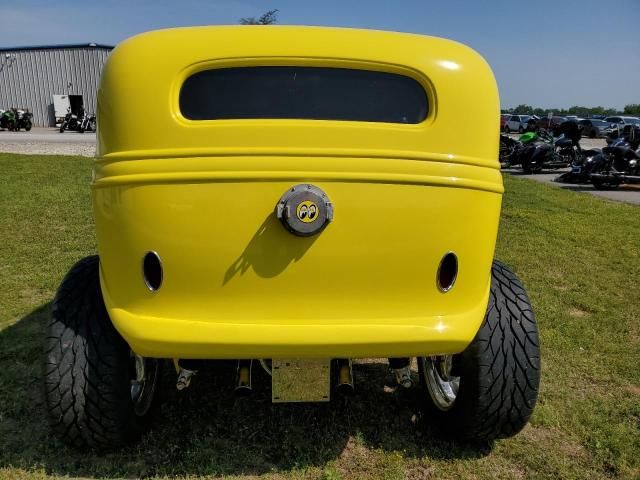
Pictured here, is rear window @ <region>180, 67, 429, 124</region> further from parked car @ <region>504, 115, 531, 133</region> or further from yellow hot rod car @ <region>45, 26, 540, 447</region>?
parked car @ <region>504, 115, 531, 133</region>

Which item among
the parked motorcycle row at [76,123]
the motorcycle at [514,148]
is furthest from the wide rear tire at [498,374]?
the parked motorcycle row at [76,123]

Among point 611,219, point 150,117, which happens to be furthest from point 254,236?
point 611,219

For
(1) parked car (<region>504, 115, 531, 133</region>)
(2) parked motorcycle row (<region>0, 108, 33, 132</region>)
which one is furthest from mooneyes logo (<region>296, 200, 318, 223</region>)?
(1) parked car (<region>504, 115, 531, 133</region>)

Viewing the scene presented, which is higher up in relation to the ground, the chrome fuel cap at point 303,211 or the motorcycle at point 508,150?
the chrome fuel cap at point 303,211

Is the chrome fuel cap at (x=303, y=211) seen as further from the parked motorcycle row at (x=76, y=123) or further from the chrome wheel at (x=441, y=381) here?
the parked motorcycle row at (x=76, y=123)

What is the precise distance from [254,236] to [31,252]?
4985mm

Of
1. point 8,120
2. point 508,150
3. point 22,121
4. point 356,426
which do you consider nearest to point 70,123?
point 22,121

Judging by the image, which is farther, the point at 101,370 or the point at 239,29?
the point at 101,370

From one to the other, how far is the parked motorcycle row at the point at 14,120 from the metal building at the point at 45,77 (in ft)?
18.3

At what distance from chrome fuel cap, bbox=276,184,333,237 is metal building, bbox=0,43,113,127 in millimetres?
36770

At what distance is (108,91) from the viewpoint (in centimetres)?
215

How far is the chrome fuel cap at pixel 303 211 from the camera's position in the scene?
2000mm

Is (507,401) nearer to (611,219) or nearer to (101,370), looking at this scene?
(101,370)

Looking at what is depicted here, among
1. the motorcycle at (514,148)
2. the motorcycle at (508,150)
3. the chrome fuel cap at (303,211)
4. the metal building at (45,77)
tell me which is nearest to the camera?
the chrome fuel cap at (303,211)
